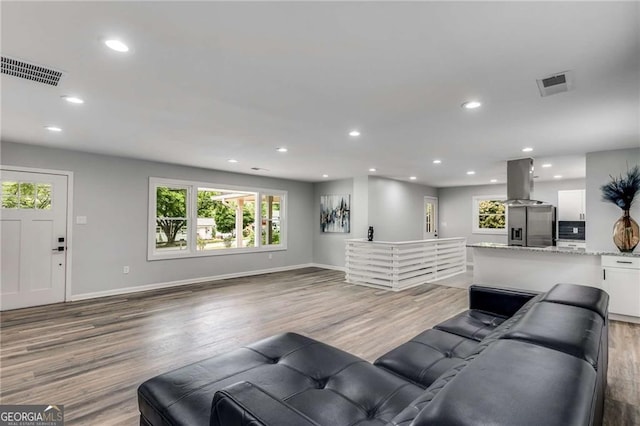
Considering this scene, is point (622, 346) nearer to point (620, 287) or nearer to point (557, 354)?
point (620, 287)

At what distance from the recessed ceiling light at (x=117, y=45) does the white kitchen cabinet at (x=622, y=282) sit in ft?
19.3

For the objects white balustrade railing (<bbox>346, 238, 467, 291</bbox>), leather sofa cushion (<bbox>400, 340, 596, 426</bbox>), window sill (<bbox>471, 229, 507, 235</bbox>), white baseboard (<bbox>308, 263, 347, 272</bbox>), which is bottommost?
white baseboard (<bbox>308, 263, 347, 272</bbox>)

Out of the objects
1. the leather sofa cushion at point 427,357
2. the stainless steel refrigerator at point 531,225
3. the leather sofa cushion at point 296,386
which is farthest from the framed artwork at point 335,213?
the leather sofa cushion at point 296,386

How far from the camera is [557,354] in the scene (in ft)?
3.51

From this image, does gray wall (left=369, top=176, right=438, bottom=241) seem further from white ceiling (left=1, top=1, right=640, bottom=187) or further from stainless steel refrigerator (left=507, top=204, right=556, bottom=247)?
white ceiling (left=1, top=1, right=640, bottom=187)

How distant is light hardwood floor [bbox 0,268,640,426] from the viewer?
2.44m

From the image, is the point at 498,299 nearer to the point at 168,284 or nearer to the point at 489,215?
the point at 168,284

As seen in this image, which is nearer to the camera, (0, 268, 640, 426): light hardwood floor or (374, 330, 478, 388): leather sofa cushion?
(374, 330, 478, 388): leather sofa cushion

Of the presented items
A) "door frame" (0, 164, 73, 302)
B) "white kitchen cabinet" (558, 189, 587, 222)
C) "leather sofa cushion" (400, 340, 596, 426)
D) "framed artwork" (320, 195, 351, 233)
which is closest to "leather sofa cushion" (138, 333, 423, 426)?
"leather sofa cushion" (400, 340, 596, 426)

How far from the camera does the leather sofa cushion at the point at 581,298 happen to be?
1.79m

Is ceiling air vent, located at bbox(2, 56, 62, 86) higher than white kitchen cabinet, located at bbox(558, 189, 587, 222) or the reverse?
higher

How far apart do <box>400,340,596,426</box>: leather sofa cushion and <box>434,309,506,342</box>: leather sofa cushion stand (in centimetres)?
137

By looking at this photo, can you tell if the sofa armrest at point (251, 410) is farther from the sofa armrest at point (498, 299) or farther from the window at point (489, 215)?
the window at point (489, 215)

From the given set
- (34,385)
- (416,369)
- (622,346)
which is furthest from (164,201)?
(622,346)
